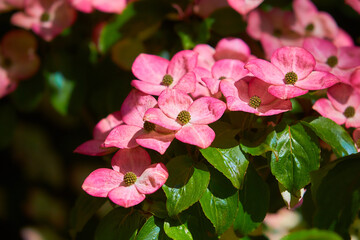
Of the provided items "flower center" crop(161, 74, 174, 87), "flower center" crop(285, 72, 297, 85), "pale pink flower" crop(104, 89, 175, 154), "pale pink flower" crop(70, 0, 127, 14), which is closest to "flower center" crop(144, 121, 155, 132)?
"pale pink flower" crop(104, 89, 175, 154)

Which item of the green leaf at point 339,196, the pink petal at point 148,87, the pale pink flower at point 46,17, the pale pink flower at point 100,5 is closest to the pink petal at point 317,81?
the green leaf at point 339,196

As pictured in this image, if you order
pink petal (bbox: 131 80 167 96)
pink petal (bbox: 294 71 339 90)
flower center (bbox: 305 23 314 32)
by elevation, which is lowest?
flower center (bbox: 305 23 314 32)

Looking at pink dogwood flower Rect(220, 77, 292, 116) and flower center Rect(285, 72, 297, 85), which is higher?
flower center Rect(285, 72, 297, 85)

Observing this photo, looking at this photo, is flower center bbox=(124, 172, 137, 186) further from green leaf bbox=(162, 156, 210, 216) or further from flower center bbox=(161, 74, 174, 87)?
flower center bbox=(161, 74, 174, 87)

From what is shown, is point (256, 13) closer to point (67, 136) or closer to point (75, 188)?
point (67, 136)

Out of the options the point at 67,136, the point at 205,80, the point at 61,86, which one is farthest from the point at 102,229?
the point at 67,136

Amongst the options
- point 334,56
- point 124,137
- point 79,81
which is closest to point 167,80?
point 124,137
